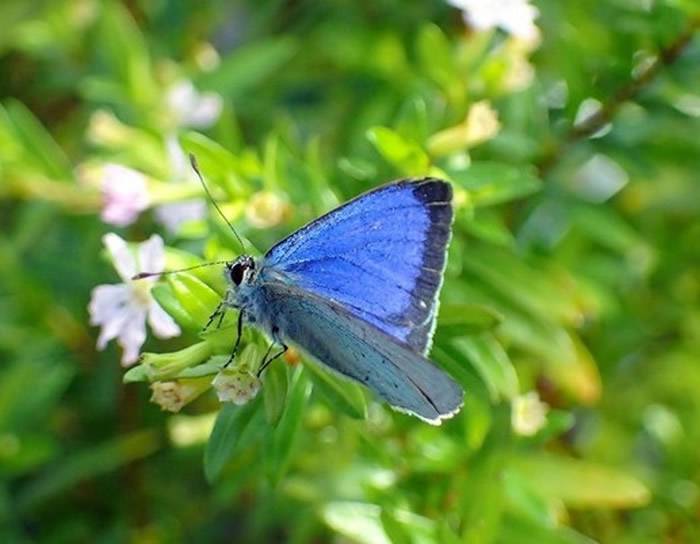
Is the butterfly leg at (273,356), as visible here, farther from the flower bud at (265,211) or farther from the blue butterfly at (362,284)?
the flower bud at (265,211)

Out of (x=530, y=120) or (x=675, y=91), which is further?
(x=530, y=120)

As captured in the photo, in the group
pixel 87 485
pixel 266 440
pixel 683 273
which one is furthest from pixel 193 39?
pixel 266 440

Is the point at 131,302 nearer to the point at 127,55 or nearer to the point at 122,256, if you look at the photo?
the point at 122,256

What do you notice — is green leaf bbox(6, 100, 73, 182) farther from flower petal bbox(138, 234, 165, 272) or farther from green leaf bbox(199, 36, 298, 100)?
flower petal bbox(138, 234, 165, 272)

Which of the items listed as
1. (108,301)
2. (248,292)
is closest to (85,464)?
(108,301)

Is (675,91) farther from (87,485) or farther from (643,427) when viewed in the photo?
(87,485)

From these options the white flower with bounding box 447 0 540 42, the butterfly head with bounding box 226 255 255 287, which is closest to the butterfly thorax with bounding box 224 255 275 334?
the butterfly head with bounding box 226 255 255 287
